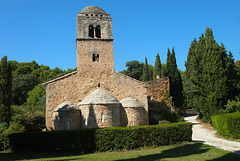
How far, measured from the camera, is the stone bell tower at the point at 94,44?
2228 cm

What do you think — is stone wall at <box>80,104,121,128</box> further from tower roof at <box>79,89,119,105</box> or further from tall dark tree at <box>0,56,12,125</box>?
tall dark tree at <box>0,56,12,125</box>

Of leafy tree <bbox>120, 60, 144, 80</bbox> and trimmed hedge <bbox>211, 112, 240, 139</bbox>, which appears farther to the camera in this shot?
leafy tree <bbox>120, 60, 144, 80</bbox>

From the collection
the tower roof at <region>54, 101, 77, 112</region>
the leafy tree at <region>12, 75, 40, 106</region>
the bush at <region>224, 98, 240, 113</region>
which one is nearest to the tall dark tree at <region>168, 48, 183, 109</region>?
the bush at <region>224, 98, 240, 113</region>

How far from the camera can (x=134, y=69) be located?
235 feet

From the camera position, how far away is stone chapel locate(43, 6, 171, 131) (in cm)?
1905

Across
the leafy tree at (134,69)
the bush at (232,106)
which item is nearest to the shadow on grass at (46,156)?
the bush at (232,106)

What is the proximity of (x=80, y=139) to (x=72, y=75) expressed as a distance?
29.3 feet

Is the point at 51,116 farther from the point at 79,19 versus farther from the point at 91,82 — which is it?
the point at 79,19

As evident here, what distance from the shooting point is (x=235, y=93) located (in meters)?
26.2

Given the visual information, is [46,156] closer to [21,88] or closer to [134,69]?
[21,88]

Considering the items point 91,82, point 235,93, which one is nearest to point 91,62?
point 91,82

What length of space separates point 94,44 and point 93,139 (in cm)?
1169

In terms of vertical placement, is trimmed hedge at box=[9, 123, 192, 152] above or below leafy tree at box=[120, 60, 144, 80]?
below

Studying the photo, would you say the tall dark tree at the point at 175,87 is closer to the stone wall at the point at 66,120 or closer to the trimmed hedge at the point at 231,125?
the trimmed hedge at the point at 231,125
